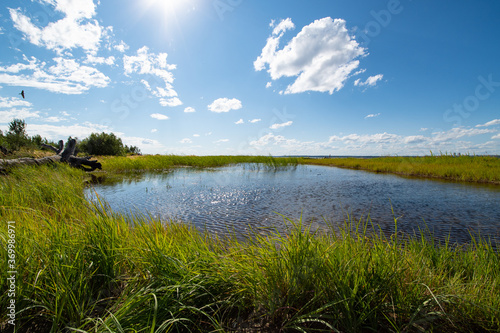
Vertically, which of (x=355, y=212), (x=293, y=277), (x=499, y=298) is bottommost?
(x=355, y=212)

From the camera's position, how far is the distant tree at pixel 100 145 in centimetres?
2967

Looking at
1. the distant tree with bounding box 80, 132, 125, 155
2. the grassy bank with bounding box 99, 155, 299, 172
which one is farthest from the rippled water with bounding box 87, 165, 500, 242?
the distant tree with bounding box 80, 132, 125, 155

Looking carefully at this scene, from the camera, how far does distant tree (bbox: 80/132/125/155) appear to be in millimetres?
29672

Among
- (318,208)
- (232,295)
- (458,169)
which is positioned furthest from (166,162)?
(458,169)

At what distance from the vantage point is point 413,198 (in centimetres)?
933

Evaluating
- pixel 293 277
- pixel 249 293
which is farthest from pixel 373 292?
pixel 249 293

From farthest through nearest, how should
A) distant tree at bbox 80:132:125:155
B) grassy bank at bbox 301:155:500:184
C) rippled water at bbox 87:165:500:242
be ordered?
distant tree at bbox 80:132:125:155 < grassy bank at bbox 301:155:500:184 < rippled water at bbox 87:165:500:242

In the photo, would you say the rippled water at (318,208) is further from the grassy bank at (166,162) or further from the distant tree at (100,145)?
the distant tree at (100,145)

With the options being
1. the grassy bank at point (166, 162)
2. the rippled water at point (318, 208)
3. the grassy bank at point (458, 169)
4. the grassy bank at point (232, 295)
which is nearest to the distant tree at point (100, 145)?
the grassy bank at point (166, 162)

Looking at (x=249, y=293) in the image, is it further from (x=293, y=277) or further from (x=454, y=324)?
(x=454, y=324)

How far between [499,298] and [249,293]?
235 cm

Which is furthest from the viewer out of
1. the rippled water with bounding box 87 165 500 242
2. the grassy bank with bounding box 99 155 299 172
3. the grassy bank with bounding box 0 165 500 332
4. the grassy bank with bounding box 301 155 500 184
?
the grassy bank with bounding box 99 155 299 172

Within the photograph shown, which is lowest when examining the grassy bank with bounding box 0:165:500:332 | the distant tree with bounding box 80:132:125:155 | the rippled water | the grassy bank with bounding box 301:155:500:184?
the rippled water

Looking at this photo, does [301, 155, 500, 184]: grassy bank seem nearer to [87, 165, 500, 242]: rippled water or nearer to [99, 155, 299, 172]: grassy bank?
[87, 165, 500, 242]: rippled water
